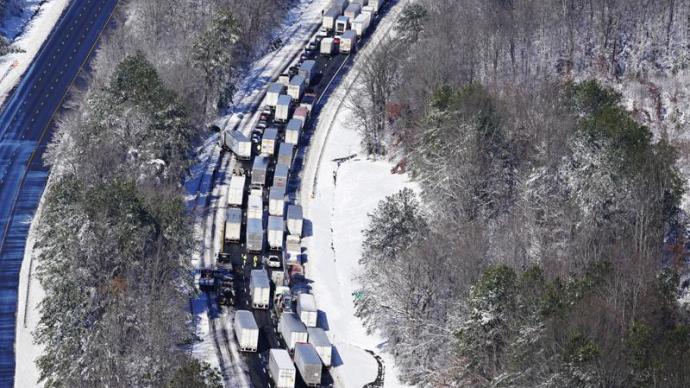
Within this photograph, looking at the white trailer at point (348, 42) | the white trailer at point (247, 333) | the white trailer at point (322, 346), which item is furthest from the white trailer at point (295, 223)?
the white trailer at point (348, 42)

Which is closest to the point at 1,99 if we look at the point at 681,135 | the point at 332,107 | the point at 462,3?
the point at 332,107

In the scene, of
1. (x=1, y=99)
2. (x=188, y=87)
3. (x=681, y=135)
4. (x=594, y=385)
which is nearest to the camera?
(x=594, y=385)

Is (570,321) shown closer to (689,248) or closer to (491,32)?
(689,248)

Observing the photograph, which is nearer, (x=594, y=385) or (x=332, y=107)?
(x=594, y=385)

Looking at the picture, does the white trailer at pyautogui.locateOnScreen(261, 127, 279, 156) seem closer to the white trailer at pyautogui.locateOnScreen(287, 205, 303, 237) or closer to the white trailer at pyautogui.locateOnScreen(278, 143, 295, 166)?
the white trailer at pyautogui.locateOnScreen(278, 143, 295, 166)

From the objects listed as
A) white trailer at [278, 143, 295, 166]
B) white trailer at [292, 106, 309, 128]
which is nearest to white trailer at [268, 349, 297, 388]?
white trailer at [278, 143, 295, 166]

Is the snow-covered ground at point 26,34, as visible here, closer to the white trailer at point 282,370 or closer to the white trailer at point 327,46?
the white trailer at point 327,46

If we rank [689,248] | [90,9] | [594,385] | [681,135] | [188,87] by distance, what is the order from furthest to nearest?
[90,9] < [188,87] < [681,135] < [689,248] < [594,385]
